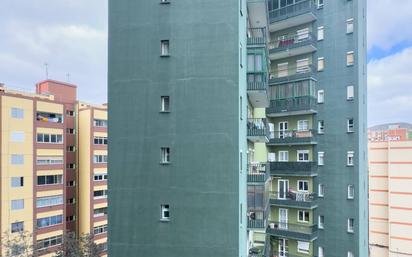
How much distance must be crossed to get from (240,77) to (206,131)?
9.60 feet

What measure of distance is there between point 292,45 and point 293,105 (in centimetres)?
475

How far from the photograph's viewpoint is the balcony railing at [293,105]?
2312 centimetres

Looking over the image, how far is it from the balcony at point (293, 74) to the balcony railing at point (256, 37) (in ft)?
17.2

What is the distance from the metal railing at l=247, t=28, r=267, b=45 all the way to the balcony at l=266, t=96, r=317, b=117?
248 inches

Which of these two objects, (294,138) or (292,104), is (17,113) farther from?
(294,138)

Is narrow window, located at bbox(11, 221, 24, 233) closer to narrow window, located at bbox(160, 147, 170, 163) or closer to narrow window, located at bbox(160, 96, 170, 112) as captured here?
narrow window, located at bbox(160, 147, 170, 163)

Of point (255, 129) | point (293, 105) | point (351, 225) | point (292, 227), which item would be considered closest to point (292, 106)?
point (293, 105)

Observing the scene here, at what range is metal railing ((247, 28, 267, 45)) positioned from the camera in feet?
54.3

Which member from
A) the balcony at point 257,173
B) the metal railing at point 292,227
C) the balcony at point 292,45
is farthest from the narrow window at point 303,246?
the balcony at point 292,45

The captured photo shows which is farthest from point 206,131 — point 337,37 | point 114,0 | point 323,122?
point 337,37

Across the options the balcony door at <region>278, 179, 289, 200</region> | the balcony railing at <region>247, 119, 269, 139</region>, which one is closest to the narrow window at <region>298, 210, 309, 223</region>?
the balcony door at <region>278, 179, 289, 200</region>

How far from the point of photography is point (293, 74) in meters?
25.0

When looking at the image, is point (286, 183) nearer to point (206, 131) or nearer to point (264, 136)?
point (264, 136)

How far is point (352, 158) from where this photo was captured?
2261 centimetres
